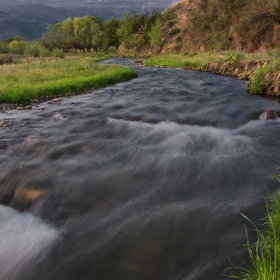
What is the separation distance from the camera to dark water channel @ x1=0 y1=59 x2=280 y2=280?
423 cm

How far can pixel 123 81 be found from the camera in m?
21.6

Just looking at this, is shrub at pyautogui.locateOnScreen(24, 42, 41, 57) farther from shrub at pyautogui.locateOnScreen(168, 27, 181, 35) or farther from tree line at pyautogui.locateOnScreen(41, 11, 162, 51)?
shrub at pyautogui.locateOnScreen(168, 27, 181, 35)

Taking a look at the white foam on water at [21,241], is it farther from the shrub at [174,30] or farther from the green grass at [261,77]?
the shrub at [174,30]

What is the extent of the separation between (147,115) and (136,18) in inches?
3032

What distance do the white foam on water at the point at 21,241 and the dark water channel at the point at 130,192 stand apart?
2cm

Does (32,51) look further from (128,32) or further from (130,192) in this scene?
(130,192)

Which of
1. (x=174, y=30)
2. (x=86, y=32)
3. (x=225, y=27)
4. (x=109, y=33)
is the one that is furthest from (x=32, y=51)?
(x=86, y=32)

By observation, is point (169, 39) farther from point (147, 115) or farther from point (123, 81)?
point (147, 115)

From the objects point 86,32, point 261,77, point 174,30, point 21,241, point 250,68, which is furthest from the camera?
point 86,32

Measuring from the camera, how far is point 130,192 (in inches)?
238

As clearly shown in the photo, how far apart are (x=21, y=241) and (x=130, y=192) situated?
2216 millimetres

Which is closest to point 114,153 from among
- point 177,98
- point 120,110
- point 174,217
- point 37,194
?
point 37,194

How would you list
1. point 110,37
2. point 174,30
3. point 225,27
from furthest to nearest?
1. point 110,37
2. point 174,30
3. point 225,27

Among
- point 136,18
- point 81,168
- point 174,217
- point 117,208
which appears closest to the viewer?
point 174,217
